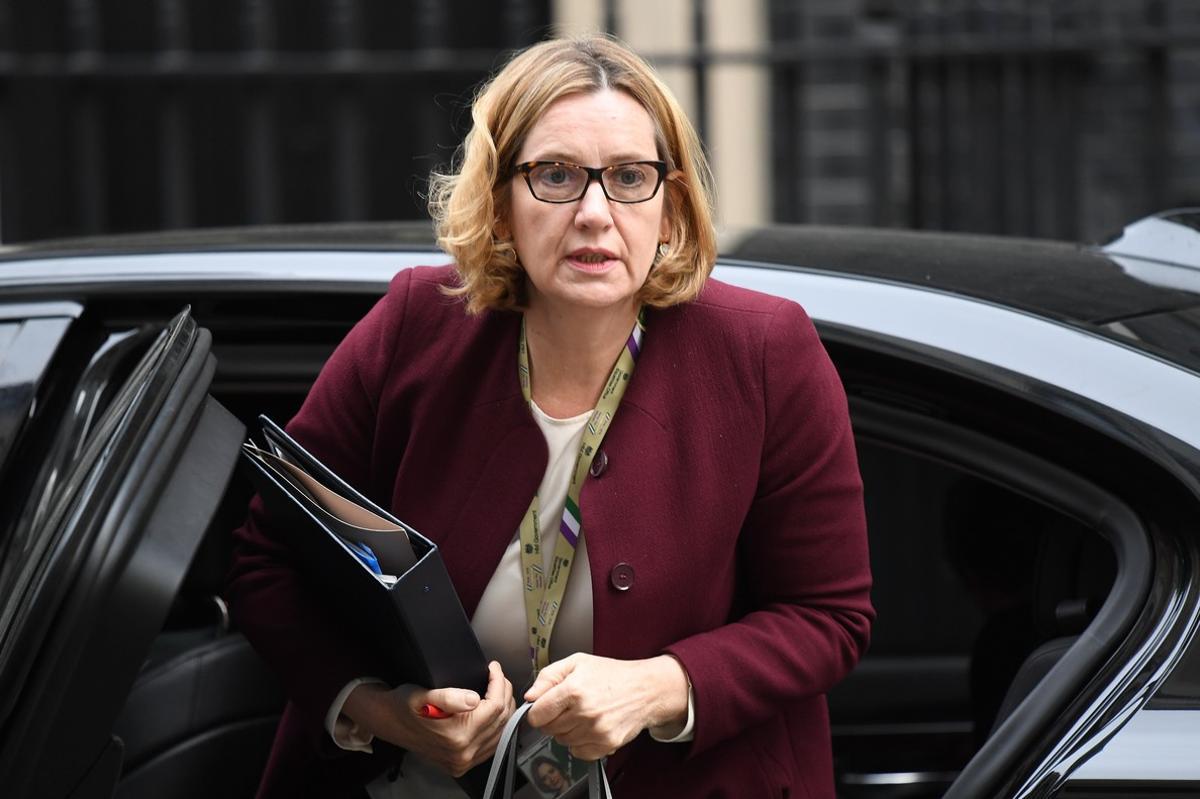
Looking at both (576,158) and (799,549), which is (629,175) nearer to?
(576,158)

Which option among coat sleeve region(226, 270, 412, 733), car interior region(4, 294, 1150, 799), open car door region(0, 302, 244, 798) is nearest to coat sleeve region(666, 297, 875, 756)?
car interior region(4, 294, 1150, 799)

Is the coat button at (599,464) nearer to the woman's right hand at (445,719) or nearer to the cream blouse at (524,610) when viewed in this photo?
the cream blouse at (524,610)

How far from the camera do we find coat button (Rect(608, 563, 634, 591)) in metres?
Answer: 1.75

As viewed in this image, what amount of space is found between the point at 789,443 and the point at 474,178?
446mm

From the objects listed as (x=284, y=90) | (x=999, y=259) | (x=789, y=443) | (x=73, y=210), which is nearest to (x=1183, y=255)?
(x=999, y=259)

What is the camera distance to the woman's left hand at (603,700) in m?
1.62

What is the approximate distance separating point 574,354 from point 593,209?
0.19 meters

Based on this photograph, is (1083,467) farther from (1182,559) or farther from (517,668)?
(517,668)

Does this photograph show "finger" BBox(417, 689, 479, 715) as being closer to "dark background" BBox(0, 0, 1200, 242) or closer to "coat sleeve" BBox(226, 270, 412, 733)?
"coat sleeve" BBox(226, 270, 412, 733)

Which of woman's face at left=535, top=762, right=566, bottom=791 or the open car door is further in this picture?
woman's face at left=535, top=762, right=566, bottom=791

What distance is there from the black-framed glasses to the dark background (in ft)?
12.6

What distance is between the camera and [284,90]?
5680mm

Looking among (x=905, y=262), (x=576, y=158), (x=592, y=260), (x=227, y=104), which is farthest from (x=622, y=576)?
(x=227, y=104)

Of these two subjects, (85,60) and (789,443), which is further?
(85,60)
